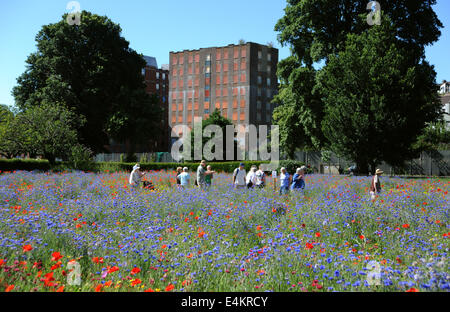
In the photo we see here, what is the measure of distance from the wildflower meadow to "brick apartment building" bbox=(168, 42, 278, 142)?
70.2 metres

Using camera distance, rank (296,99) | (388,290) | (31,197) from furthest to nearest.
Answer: (296,99) < (31,197) < (388,290)

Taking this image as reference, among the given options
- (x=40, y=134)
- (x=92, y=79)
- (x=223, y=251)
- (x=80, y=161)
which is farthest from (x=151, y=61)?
(x=223, y=251)

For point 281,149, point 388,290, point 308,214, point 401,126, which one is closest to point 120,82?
point 281,149

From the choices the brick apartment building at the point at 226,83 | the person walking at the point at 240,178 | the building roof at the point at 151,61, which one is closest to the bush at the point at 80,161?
the person walking at the point at 240,178

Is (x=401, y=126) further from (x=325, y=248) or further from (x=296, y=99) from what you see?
(x=325, y=248)

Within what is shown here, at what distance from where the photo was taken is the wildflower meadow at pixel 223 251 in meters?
4.02

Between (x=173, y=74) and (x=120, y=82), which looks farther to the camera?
(x=173, y=74)

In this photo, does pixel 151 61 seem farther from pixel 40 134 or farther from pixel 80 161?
pixel 80 161

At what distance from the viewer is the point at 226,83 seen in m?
81.4

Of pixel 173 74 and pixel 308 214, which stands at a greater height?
pixel 173 74

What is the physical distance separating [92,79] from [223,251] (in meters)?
41.1

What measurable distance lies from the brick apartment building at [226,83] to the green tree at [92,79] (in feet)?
121

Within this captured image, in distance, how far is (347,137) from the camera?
→ 86.0ft

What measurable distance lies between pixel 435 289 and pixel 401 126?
941 inches
